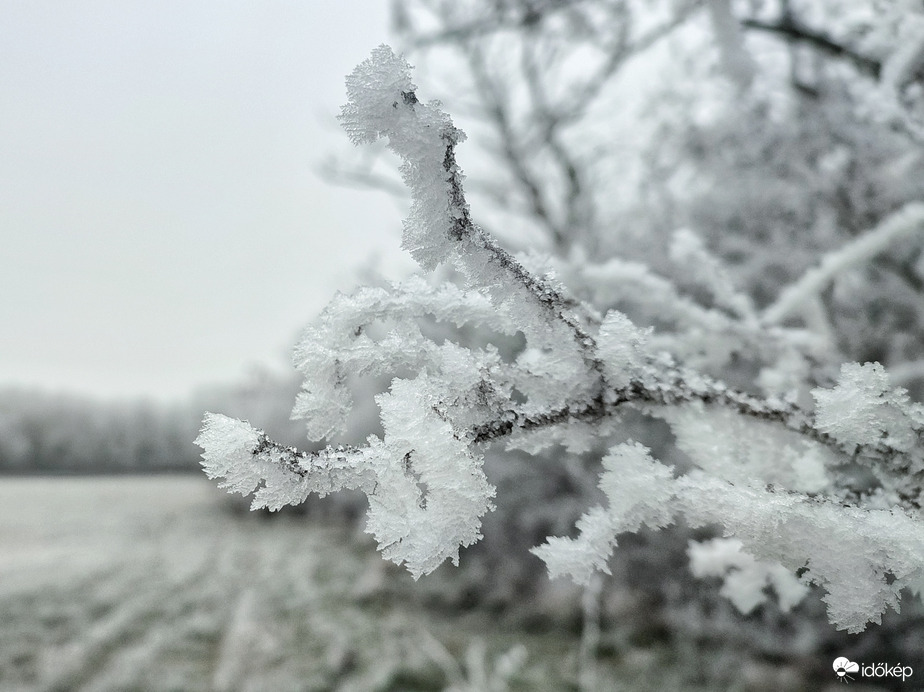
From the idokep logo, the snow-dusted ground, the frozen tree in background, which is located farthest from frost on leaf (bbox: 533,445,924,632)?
the snow-dusted ground

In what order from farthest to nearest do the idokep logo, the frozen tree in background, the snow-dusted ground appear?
the snow-dusted ground < the idokep logo < the frozen tree in background

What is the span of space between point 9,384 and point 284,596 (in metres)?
4.02

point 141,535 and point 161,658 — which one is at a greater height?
point 141,535

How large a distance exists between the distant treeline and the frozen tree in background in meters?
3.84

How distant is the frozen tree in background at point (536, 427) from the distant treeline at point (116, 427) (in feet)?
12.6

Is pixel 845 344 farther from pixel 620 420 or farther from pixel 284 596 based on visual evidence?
pixel 284 596

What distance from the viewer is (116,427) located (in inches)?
211

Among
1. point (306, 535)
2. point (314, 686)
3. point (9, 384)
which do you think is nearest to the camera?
point (314, 686)

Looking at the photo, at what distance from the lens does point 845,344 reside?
226 cm

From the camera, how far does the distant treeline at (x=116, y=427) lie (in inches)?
184

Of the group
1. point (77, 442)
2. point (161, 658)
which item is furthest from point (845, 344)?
point (77, 442)

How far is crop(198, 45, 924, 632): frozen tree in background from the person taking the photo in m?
0.42

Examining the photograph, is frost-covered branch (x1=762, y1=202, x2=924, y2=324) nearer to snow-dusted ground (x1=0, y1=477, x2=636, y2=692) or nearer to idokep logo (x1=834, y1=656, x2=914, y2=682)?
idokep logo (x1=834, y1=656, x2=914, y2=682)

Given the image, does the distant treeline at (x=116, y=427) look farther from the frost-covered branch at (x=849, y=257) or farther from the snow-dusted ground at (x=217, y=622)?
the frost-covered branch at (x=849, y=257)
